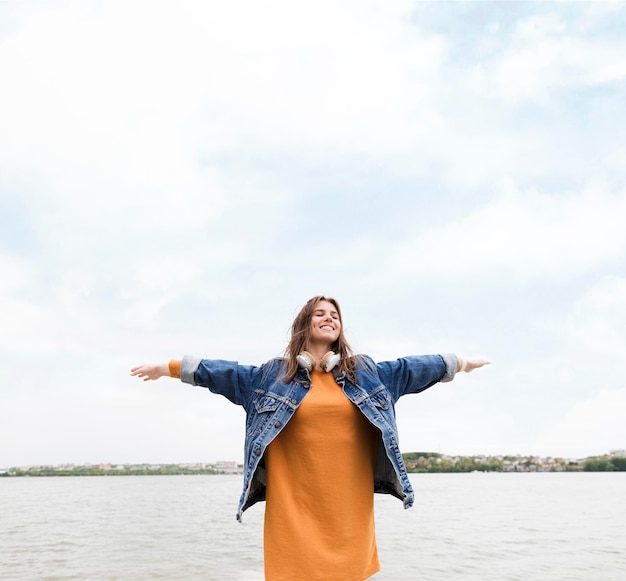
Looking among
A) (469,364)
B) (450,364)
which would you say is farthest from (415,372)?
(469,364)

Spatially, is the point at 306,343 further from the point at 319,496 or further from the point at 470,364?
the point at 470,364

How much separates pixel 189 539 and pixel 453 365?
15.5m

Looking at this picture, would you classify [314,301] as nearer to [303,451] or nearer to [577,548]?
[303,451]

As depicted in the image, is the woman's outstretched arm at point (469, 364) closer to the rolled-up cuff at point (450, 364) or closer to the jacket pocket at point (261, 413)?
the rolled-up cuff at point (450, 364)

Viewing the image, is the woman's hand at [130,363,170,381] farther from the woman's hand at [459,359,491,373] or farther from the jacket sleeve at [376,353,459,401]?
the woman's hand at [459,359,491,373]

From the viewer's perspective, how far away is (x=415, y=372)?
12.7 feet

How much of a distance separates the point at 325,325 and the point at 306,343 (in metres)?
0.15

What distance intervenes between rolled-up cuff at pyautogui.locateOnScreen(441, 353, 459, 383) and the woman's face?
0.67m

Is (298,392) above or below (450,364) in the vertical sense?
below

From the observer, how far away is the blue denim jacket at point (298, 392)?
3.62 meters

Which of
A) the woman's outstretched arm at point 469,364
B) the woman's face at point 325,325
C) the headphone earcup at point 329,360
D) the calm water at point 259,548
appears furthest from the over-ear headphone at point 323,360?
the calm water at point 259,548

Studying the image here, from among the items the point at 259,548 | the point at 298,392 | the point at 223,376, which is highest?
the point at 223,376

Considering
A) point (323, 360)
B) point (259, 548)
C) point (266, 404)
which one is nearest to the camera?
point (266, 404)

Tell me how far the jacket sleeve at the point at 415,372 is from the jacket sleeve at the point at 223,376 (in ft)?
2.47
